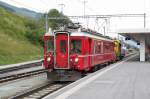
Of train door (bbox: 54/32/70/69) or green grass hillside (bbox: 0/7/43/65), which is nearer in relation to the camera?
train door (bbox: 54/32/70/69)

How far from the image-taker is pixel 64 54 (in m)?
23.6

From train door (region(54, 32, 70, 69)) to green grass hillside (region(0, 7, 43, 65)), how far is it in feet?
88.2

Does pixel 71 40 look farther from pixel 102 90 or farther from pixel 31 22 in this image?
pixel 31 22

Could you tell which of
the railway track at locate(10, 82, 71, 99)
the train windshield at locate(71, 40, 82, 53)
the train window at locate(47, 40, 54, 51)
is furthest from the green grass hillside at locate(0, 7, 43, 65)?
the railway track at locate(10, 82, 71, 99)

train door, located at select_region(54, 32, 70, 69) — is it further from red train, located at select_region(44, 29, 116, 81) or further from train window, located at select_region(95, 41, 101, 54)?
train window, located at select_region(95, 41, 101, 54)

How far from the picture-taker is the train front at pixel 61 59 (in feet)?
76.9

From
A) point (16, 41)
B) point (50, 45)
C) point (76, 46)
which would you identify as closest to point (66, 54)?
point (76, 46)

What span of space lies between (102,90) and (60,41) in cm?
825

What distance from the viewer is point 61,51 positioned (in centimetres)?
2375

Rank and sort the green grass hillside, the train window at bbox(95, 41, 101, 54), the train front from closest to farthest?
1. the train front
2. the train window at bbox(95, 41, 101, 54)
3. the green grass hillside

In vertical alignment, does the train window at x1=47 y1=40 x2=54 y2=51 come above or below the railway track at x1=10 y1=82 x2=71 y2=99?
above

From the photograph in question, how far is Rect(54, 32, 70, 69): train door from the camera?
23.5 metres

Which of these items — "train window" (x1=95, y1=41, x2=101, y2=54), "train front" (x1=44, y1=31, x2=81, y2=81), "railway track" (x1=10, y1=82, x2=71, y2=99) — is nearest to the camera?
"railway track" (x1=10, y1=82, x2=71, y2=99)

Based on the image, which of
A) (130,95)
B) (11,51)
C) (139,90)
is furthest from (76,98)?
(11,51)
